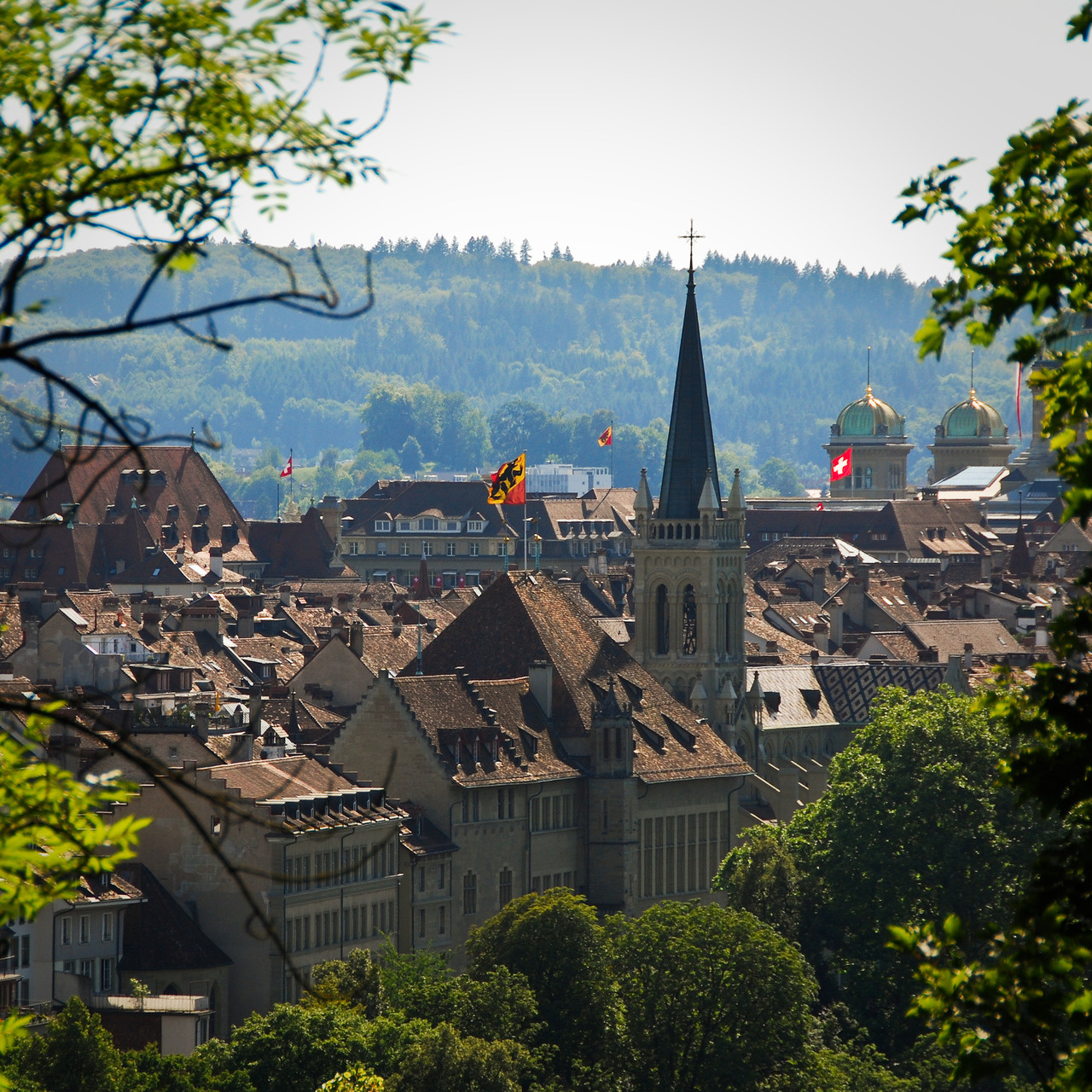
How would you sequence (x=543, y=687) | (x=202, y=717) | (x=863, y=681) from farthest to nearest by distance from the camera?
1. (x=863, y=681)
2. (x=543, y=687)
3. (x=202, y=717)

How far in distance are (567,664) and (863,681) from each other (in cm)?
4324

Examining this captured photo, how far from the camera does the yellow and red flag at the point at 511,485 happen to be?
470 ft

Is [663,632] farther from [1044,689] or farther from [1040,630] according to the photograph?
[1044,689]

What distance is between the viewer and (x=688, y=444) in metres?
131

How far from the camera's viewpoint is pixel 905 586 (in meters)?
178

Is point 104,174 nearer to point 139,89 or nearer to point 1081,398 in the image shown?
point 139,89

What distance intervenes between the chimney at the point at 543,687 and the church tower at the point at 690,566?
32.5m

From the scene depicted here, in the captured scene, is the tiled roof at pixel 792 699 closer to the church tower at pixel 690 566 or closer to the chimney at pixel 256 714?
the church tower at pixel 690 566

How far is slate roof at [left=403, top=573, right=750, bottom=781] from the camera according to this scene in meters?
97.5

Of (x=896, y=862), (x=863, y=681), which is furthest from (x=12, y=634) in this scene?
(x=863, y=681)

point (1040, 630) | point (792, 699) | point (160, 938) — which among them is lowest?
point (160, 938)

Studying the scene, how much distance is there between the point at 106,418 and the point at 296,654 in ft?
367

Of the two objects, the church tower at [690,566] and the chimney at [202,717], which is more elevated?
the church tower at [690,566]

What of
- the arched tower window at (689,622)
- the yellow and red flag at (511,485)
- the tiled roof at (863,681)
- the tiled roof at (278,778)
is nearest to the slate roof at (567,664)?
the tiled roof at (278,778)
